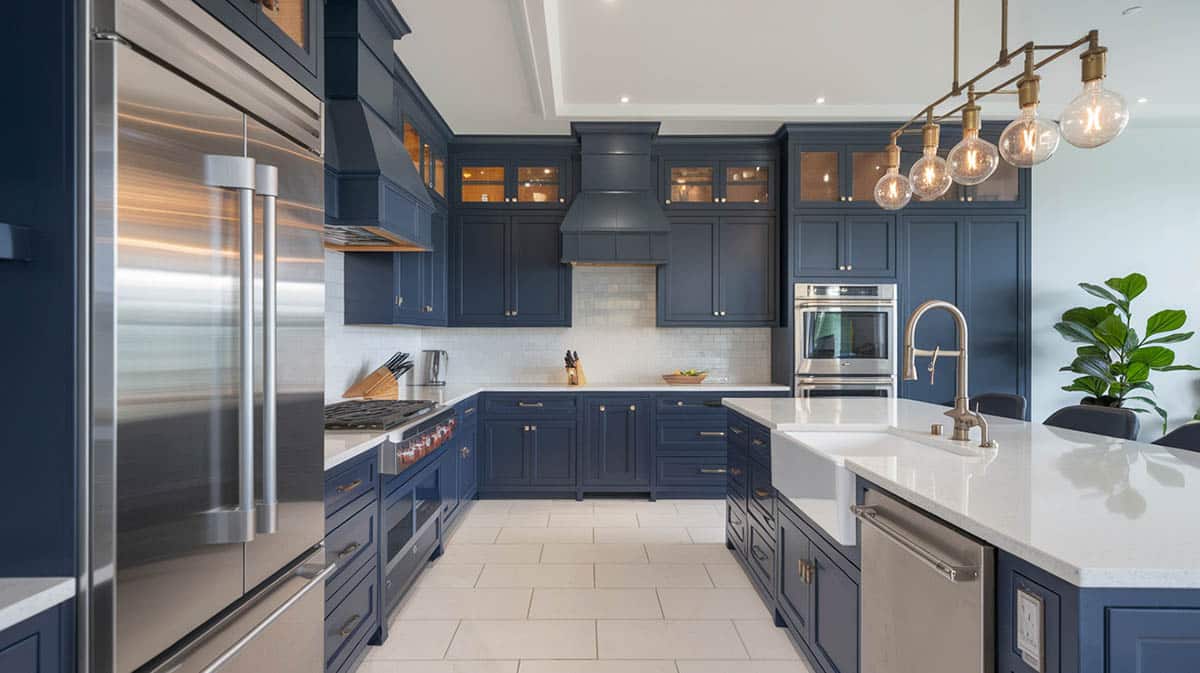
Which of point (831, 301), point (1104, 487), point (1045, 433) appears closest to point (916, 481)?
point (1104, 487)

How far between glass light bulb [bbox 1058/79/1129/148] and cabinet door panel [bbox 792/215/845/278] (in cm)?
293

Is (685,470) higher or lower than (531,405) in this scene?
lower

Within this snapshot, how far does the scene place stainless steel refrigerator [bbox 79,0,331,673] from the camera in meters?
1.00

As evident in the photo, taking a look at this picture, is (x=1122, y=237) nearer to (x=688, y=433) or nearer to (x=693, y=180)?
(x=693, y=180)

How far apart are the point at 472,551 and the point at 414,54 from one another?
9.79 ft

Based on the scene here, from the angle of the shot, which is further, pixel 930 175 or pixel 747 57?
pixel 747 57

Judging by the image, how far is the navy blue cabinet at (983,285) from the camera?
4719 mm

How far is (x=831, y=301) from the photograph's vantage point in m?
4.69

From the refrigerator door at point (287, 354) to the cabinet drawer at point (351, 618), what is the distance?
553 mm

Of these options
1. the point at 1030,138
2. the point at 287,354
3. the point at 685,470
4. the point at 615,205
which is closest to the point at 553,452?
the point at 685,470

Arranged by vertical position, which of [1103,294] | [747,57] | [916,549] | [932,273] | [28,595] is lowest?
[916,549]

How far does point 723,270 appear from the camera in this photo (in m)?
5.02

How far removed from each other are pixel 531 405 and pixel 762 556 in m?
2.36

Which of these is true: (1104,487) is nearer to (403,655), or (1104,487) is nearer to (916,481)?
(916,481)
